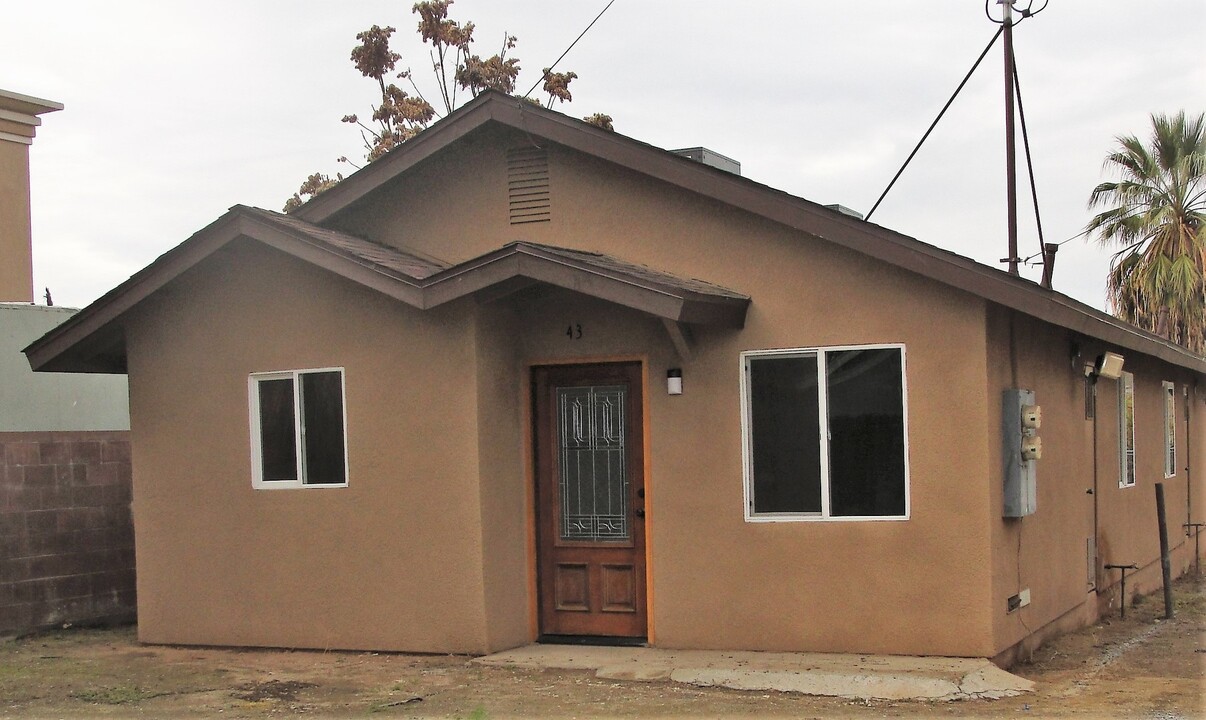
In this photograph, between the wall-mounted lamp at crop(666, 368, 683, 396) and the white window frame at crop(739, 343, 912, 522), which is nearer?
the white window frame at crop(739, 343, 912, 522)

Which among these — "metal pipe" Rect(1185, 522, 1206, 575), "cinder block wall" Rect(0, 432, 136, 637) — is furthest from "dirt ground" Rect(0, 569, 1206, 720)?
"metal pipe" Rect(1185, 522, 1206, 575)

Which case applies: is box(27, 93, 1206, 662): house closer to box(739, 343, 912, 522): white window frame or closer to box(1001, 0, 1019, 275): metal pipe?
box(739, 343, 912, 522): white window frame

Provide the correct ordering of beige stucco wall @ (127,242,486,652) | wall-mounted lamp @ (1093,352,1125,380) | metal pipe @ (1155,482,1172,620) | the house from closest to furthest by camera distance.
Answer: the house → beige stucco wall @ (127,242,486,652) → wall-mounted lamp @ (1093,352,1125,380) → metal pipe @ (1155,482,1172,620)

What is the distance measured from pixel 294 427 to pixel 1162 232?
72.3ft

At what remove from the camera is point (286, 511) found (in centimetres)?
1059

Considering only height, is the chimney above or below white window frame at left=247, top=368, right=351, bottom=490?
above

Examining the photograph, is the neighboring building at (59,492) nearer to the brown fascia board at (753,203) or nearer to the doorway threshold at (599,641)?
the brown fascia board at (753,203)

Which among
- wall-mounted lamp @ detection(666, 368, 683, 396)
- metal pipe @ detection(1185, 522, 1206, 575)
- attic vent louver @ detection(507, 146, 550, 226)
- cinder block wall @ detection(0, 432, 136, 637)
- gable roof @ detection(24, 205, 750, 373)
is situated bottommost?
metal pipe @ detection(1185, 522, 1206, 575)

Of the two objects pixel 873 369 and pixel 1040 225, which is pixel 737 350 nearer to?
pixel 873 369

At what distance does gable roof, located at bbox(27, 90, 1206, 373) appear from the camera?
889 centimetres

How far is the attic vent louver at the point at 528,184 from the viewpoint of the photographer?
1062 cm

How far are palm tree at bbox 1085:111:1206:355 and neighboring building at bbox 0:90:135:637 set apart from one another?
67.9 ft

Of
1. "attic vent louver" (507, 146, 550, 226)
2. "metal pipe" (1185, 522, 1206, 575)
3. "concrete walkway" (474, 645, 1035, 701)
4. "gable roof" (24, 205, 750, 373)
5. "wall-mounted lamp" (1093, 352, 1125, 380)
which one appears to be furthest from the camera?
"metal pipe" (1185, 522, 1206, 575)

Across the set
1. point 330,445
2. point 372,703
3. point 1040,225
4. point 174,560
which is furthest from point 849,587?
point 1040,225
